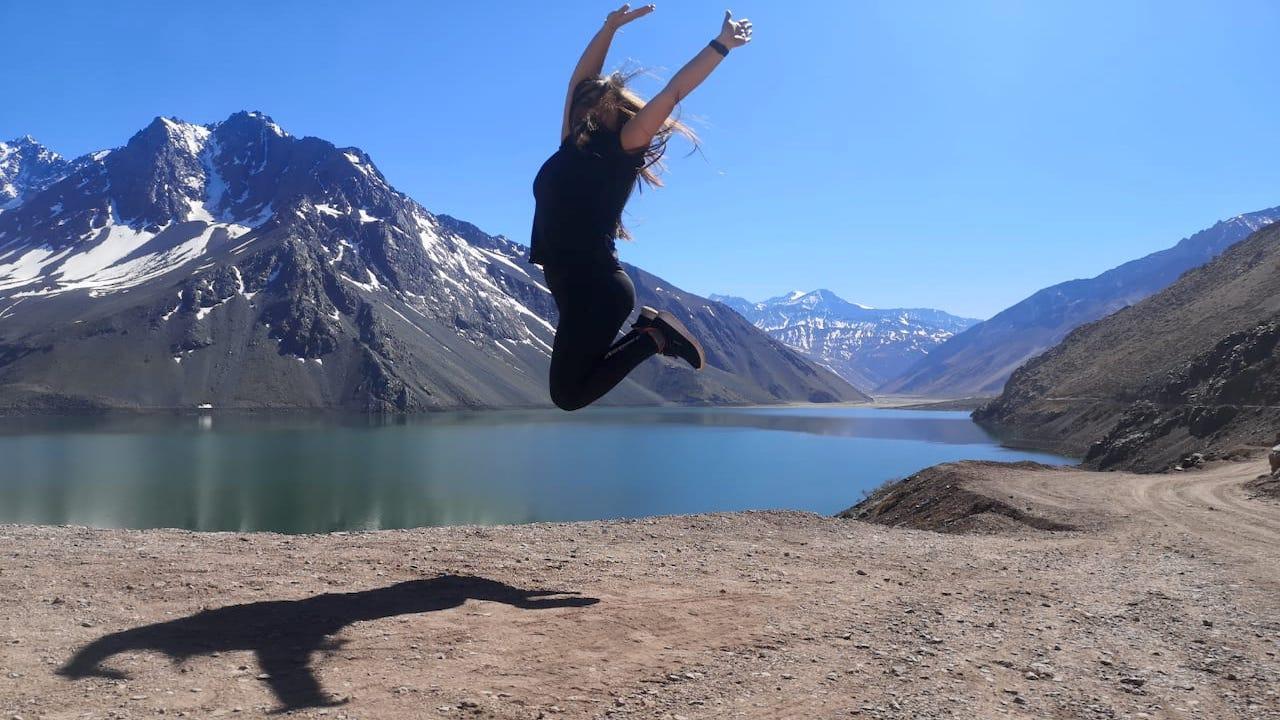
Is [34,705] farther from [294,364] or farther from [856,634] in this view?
[294,364]

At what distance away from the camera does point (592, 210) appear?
486cm

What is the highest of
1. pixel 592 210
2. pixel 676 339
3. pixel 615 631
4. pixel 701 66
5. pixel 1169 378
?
pixel 701 66

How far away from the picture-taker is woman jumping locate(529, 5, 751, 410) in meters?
4.83

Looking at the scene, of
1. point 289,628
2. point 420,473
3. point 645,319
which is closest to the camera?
point 289,628

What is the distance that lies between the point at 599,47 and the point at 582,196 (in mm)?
976

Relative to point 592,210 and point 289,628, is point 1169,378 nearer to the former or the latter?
point 592,210

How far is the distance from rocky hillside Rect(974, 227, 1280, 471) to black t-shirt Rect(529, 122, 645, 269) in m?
36.2

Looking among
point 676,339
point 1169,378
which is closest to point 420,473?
point 1169,378

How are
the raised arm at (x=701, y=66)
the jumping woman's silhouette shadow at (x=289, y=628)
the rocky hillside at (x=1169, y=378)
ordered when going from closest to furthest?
the jumping woman's silhouette shadow at (x=289, y=628) < the raised arm at (x=701, y=66) < the rocky hillside at (x=1169, y=378)

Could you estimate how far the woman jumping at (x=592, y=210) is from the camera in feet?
15.8

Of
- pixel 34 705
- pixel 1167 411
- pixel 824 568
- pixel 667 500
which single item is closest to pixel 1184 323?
pixel 1167 411

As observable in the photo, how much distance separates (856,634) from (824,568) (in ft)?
7.42

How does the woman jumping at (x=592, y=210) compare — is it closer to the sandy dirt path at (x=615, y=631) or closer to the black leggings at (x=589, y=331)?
the black leggings at (x=589, y=331)

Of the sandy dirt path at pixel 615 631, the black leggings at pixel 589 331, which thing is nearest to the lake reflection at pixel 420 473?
the sandy dirt path at pixel 615 631
